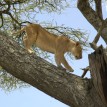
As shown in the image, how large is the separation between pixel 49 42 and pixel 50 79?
2.51 meters

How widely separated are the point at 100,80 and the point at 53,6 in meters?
5.79

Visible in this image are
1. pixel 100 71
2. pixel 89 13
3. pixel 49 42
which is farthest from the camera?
pixel 89 13

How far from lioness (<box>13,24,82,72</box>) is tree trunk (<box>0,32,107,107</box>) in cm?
183

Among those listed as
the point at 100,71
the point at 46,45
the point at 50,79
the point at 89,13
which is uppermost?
the point at 100,71

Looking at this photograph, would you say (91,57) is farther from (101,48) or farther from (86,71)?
(86,71)

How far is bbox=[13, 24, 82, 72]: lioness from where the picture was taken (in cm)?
616

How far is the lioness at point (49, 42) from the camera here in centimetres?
616

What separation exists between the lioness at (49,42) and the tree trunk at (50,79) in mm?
1828

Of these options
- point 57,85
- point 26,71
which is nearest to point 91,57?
point 57,85

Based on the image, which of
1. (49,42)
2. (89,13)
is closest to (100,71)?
(49,42)

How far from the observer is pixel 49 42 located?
653cm

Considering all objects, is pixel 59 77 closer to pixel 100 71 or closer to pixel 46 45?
pixel 100 71

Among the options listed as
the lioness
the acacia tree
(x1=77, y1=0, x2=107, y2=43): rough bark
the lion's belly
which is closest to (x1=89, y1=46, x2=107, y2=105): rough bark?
the acacia tree

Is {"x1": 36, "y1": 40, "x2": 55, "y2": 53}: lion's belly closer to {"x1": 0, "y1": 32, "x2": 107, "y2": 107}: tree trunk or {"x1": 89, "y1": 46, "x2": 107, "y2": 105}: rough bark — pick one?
→ {"x1": 0, "y1": 32, "x2": 107, "y2": 107}: tree trunk
